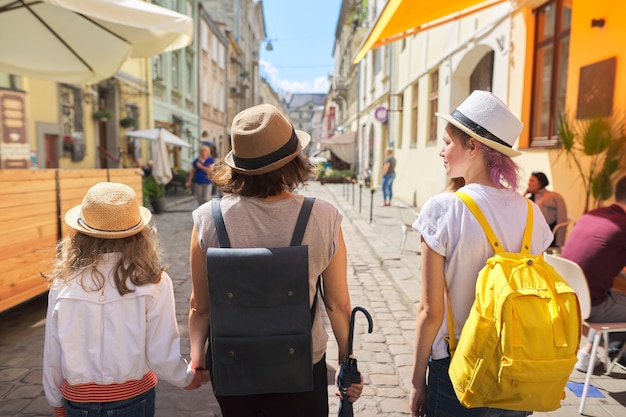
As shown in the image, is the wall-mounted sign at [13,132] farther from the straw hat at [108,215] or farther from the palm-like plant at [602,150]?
the palm-like plant at [602,150]

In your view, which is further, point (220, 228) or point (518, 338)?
point (220, 228)

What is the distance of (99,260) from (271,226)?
0.74m

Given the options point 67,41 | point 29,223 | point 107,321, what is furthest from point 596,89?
point 67,41

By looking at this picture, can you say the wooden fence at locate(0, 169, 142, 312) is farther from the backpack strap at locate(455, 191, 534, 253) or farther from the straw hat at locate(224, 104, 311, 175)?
the backpack strap at locate(455, 191, 534, 253)

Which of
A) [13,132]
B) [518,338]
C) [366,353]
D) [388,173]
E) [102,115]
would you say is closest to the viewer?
[518,338]

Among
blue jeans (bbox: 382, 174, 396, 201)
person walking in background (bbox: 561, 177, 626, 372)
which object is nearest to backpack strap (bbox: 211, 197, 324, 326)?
person walking in background (bbox: 561, 177, 626, 372)

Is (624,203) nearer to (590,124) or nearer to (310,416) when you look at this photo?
(590,124)

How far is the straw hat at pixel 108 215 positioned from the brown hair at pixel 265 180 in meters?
0.41

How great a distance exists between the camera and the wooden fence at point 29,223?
396cm

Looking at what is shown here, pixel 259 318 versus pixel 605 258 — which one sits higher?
pixel 259 318

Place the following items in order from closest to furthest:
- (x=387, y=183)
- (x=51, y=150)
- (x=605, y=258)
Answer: (x=605, y=258), (x=51, y=150), (x=387, y=183)

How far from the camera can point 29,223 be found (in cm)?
428

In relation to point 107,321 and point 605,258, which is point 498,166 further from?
point 605,258

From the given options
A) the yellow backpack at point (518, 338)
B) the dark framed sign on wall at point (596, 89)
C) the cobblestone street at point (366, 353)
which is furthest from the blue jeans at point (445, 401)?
the dark framed sign on wall at point (596, 89)
